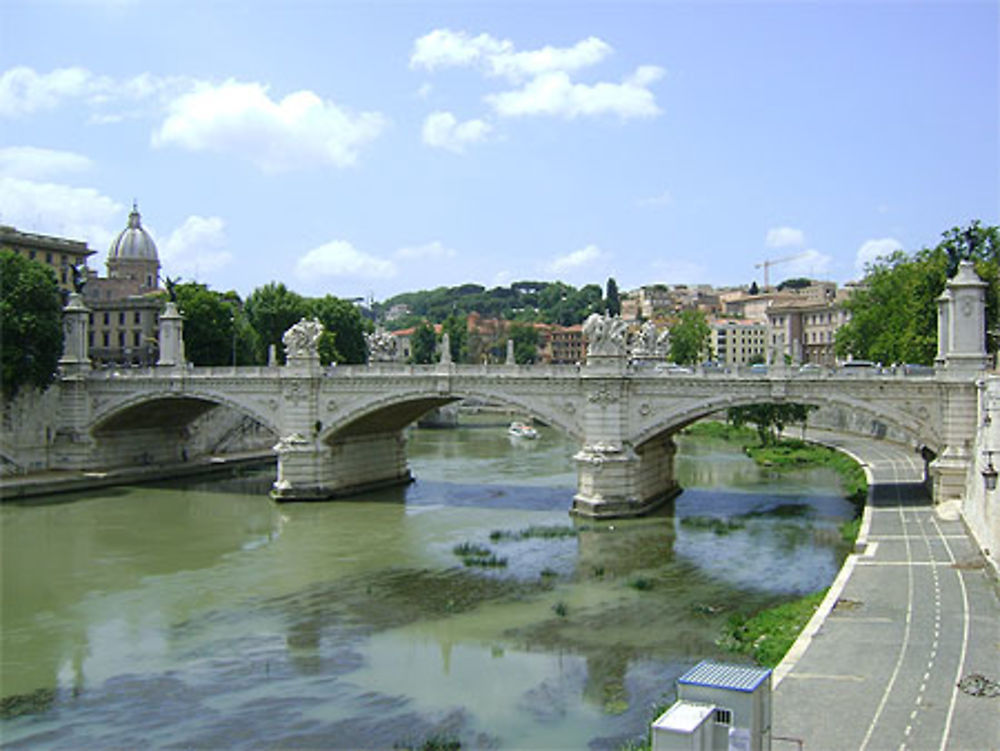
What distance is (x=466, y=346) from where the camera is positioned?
126062 millimetres

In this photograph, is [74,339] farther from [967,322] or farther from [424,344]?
[424,344]

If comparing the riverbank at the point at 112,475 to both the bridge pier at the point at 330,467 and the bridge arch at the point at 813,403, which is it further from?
the bridge arch at the point at 813,403

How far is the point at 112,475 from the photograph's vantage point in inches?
2083

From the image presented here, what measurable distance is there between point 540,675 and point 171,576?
1566 cm

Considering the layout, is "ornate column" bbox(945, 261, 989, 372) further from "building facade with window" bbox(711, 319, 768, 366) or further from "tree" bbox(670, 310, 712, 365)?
"building facade with window" bbox(711, 319, 768, 366)

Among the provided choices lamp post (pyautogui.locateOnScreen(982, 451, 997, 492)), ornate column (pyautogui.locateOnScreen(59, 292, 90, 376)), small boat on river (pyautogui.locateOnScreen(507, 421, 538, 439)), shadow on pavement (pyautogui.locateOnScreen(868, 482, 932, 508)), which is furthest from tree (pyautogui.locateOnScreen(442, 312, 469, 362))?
lamp post (pyautogui.locateOnScreen(982, 451, 997, 492))

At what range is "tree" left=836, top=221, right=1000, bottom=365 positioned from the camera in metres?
50.5

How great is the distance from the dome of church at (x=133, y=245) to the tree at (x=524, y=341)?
50.4 meters

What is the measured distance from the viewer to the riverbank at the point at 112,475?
47875mm

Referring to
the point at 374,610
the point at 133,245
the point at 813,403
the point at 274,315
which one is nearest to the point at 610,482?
the point at 813,403

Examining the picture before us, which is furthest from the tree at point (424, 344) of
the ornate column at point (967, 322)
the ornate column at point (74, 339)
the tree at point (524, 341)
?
the ornate column at point (967, 322)

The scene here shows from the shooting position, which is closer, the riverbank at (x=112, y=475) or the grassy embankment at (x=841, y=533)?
the grassy embankment at (x=841, y=533)

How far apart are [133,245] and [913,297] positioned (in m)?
78.3

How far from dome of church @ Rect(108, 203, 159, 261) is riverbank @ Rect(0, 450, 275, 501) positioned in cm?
4697
